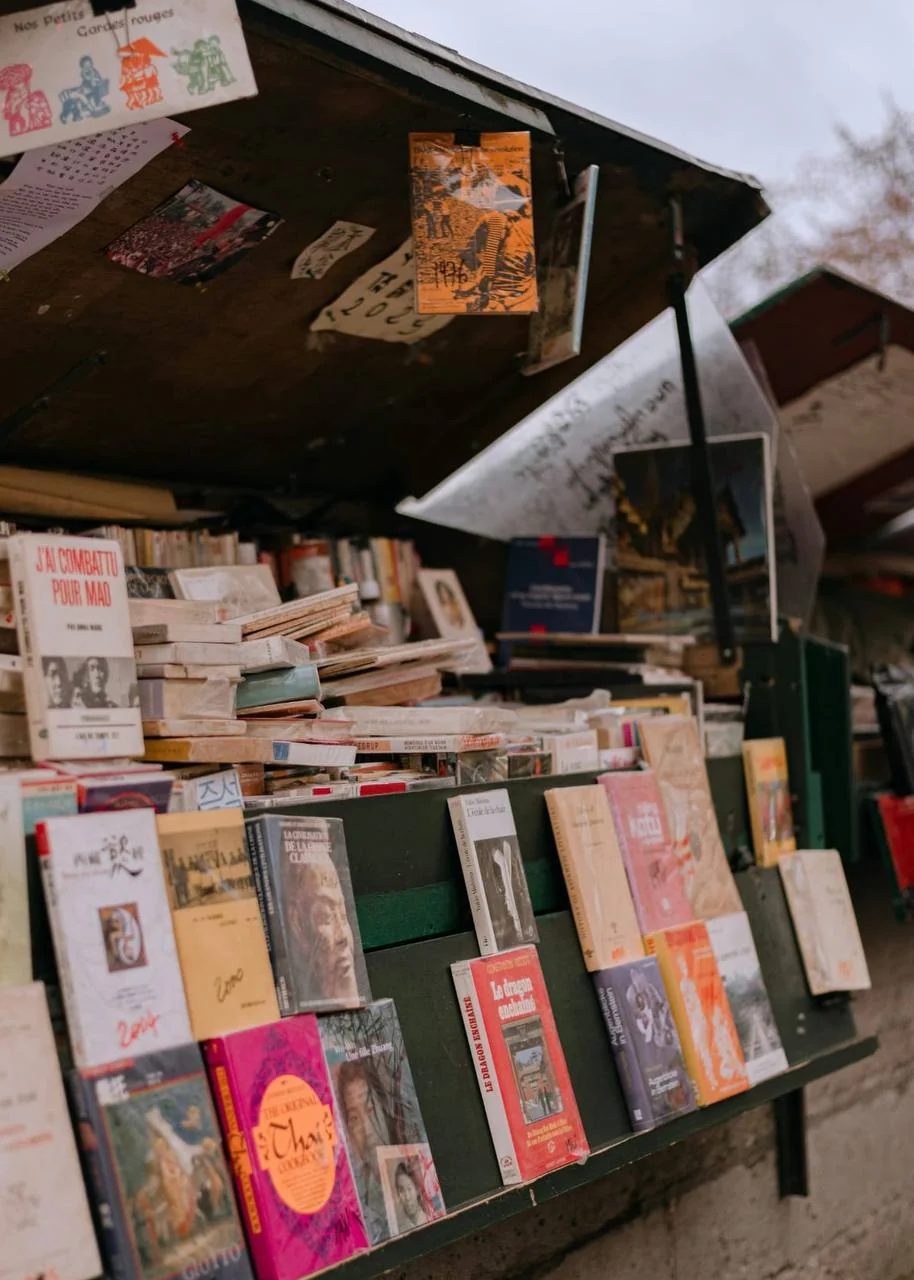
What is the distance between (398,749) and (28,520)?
937mm

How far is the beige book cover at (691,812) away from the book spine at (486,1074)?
649 mm

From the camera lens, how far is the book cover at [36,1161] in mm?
1339

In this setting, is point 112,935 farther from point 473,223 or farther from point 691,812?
point 691,812

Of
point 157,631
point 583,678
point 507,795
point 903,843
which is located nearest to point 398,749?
point 507,795

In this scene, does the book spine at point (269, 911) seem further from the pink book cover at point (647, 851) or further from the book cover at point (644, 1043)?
the pink book cover at point (647, 851)

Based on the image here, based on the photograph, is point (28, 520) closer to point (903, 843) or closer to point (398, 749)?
point (398, 749)

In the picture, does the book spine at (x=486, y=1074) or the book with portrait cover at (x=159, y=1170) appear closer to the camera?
the book with portrait cover at (x=159, y=1170)

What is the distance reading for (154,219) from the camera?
6.76 feet

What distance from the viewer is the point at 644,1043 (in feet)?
7.28

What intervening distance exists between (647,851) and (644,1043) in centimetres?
35

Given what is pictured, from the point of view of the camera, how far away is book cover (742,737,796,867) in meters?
2.86

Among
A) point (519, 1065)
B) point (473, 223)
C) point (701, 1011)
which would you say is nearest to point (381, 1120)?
point (519, 1065)

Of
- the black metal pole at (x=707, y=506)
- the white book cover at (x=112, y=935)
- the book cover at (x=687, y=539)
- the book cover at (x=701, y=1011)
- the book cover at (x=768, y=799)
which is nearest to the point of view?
the white book cover at (x=112, y=935)

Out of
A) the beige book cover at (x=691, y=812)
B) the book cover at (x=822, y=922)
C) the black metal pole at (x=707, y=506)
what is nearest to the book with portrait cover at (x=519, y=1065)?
the beige book cover at (x=691, y=812)
